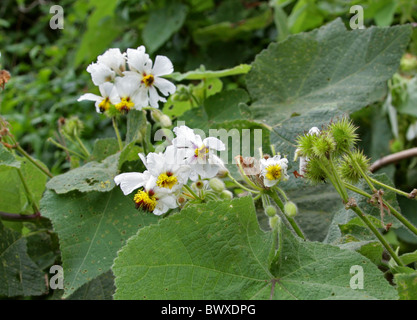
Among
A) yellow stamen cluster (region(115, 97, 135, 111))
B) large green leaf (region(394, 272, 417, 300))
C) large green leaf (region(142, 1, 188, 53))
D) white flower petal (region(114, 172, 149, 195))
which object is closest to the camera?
large green leaf (region(394, 272, 417, 300))

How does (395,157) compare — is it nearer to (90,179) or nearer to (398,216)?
(398,216)

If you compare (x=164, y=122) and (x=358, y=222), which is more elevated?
(x=164, y=122)

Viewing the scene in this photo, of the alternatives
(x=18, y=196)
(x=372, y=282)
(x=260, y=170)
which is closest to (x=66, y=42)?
(x=18, y=196)

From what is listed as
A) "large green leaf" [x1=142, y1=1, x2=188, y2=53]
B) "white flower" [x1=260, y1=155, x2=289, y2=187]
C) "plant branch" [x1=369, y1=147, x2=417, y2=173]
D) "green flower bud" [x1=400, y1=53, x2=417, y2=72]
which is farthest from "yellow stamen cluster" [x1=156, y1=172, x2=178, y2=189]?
"large green leaf" [x1=142, y1=1, x2=188, y2=53]

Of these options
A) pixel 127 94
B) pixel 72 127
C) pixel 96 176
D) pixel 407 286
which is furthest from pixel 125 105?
pixel 407 286

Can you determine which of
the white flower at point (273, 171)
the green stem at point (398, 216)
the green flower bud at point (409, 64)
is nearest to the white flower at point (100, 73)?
the white flower at point (273, 171)

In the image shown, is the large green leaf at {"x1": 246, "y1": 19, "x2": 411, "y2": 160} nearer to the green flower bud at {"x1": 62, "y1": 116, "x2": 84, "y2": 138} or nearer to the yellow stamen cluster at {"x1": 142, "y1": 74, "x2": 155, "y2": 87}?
the yellow stamen cluster at {"x1": 142, "y1": 74, "x2": 155, "y2": 87}

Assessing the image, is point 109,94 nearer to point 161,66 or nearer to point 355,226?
point 161,66
